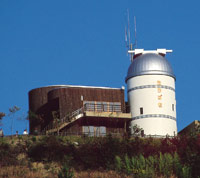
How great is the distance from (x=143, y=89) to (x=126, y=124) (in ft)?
13.7

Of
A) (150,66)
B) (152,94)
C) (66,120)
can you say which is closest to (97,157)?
(66,120)

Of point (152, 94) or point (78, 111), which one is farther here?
point (152, 94)

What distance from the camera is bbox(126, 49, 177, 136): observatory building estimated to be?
56.2 meters

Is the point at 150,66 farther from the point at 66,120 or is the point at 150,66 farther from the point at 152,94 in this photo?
the point at 66,120

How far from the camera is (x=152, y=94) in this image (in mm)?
56812

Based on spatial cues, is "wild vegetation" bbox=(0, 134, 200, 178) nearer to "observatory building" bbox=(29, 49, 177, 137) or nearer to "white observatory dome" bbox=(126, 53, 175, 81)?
"observatory building" bbox=(29, 49, 177, 137)

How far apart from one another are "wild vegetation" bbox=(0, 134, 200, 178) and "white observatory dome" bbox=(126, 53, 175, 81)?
1321 cm

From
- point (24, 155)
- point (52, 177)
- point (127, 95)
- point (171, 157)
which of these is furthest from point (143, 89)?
point (52, 177)

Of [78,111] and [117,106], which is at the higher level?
[117,106]

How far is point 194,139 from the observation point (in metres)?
38.3

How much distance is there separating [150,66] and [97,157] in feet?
67.7

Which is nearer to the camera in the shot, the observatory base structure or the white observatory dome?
the observatory base structure

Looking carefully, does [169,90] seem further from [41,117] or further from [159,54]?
[41,117]

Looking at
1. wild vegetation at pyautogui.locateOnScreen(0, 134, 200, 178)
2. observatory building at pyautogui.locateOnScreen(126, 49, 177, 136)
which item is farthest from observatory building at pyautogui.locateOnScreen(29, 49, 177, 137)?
wild vegetation at pyautogui.locateOnScreen(0, 134, 200, 178)
